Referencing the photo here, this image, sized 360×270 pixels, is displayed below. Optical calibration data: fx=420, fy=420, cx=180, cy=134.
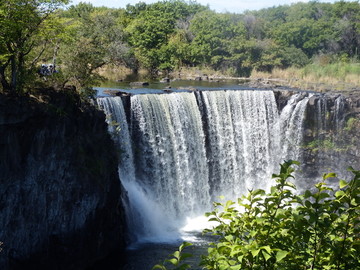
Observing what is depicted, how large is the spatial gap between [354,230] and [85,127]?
1169 centimetres

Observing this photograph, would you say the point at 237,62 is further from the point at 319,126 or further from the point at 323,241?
the point at 323,241

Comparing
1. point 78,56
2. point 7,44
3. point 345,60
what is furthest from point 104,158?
point 345,60

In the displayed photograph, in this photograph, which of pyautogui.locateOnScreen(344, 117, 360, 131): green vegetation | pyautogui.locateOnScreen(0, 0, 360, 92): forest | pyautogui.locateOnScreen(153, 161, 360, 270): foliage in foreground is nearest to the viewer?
pyautogui.locateOnScreen(153, 161, 360, 270): foliage in foreground

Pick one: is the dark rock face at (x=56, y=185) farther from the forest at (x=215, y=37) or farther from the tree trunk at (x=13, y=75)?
the forest at (x=215, y=37)

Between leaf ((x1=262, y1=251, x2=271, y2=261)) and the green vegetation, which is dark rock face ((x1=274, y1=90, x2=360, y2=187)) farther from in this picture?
leaf ((x1=262, y1=251, x2=271, y2=261))

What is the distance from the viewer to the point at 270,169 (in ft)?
76.7

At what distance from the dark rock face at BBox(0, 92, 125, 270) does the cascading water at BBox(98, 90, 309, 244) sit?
2212 millimetres

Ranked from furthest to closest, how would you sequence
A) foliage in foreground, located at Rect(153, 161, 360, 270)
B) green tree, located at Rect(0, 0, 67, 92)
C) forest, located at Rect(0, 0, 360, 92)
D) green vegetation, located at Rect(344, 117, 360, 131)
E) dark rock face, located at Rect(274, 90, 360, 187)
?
forest, located at Rect(0, 0, 360, 92)
green vegetation, located at Rect(344, 117, 360, 131)
dark rock face, located at Rect(274, 90, 360, 187)
green tree, located at Rect(0, 0, 67, 92)
foliage in foreground, located at Rect(153, 161, 360, 270)

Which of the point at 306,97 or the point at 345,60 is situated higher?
the point at 345,60

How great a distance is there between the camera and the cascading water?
18.1 meters

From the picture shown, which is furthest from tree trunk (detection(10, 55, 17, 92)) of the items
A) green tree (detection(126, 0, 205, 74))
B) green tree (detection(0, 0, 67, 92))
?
green tree (detection(126, 0, 205, 74))

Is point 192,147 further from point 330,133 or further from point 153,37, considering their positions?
point 153,37

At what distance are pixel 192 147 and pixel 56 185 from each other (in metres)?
9.09

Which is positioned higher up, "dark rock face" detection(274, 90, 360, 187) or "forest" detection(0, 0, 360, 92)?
"forest" detection(0, 0, 360, 92)
